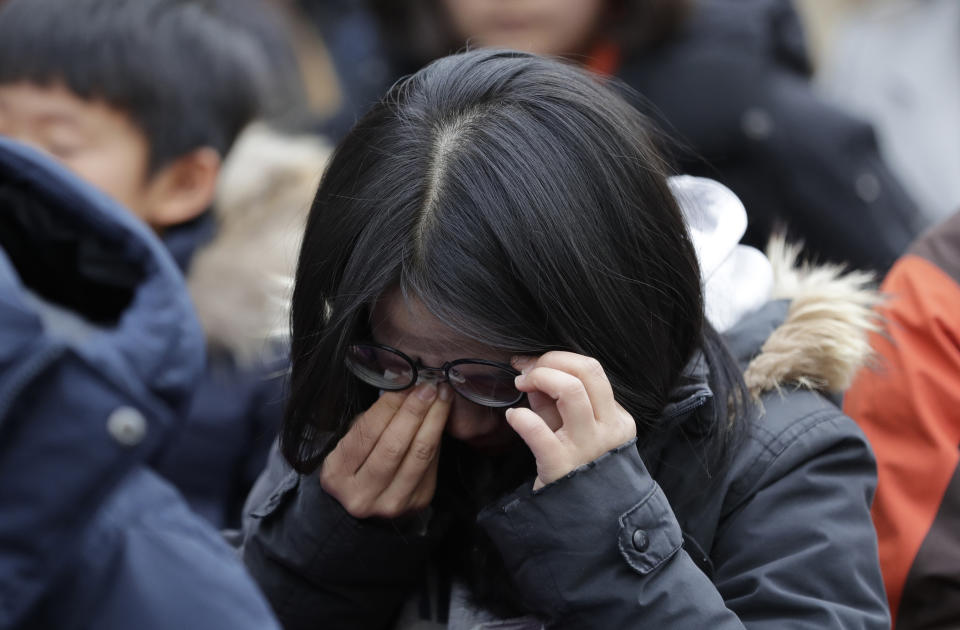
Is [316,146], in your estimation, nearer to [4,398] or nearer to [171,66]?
[171,66]

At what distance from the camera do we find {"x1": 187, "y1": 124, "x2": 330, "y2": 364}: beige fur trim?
2.93m

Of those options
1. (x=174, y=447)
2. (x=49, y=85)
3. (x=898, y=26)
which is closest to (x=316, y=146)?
(x=49, y=85)

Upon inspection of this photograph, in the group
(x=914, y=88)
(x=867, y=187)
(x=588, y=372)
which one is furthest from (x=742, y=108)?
(x=588, y=372)

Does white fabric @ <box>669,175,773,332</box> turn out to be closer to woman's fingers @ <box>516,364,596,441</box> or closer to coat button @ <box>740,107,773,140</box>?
woman's fingers @ <box>516,364,596,441</box>

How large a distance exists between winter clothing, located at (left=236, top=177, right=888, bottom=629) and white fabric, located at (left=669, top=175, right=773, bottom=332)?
3cm

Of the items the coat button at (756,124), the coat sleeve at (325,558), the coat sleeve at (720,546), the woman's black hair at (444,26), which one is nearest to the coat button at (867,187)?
the coat button at (756,124)

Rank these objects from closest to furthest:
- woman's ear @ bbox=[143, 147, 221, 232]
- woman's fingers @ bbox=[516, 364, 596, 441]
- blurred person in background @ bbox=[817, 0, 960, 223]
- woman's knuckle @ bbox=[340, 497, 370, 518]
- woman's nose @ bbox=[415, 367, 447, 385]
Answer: woman's fingers @ bbox=[516, 364, 596, 441], woman's nose @ bbox=[415, 367, 447, 385], woman's knuckle @ bbox=[340, 497, 370, 518], woman's ear @ bbox=[143, 147, 221, 232], blurred person in background @ bbox=[817, 0, 960, 223]

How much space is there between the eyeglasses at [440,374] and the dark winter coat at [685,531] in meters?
0.15

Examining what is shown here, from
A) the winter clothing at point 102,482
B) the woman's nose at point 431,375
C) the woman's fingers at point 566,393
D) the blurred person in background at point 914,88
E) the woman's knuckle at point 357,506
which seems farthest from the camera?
the blurred person in background at point 914,88

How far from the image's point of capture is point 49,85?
3.00m

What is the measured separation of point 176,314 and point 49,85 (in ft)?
6.14

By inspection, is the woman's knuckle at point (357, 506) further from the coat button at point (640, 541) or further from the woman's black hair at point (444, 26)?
the woman's black hair at point (444, 26)

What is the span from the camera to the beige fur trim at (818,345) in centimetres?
182

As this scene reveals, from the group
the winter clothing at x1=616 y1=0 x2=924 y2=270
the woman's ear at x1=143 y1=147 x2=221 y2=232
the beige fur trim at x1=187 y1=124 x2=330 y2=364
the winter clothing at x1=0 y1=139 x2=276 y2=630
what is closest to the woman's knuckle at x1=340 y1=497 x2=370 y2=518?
the winter clothing at x1=0 y1=139 x2=276 y2=630
